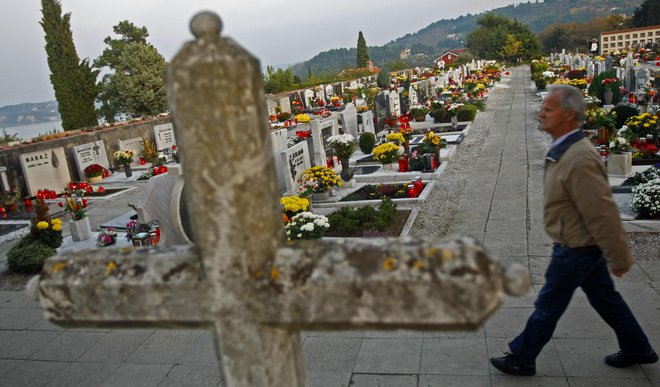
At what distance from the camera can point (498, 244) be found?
721 centimetres

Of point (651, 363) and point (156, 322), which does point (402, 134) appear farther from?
point (156, 322)

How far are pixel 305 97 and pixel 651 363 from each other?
29.8 metres

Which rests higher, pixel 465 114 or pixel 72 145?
pixel 72 145

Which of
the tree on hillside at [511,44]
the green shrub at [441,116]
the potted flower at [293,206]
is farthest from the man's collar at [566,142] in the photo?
the tree on hillside at [511,44]

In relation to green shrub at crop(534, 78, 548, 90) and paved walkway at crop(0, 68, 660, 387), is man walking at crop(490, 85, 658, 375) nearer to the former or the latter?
paved walkway at crop(0, 68, 660, 387)

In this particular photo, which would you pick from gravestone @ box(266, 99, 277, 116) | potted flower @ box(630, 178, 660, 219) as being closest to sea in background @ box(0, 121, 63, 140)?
gravestone @ box(266, 99, 277, 116)

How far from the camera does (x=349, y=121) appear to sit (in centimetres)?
1753

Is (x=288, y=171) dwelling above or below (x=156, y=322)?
below

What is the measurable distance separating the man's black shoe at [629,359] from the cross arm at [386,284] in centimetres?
310

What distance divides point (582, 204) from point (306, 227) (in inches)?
199

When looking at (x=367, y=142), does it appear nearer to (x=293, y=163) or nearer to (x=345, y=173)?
(x=345, y=173)

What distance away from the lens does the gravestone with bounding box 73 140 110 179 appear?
1674 cm

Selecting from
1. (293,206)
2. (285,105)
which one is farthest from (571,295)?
(285,105)

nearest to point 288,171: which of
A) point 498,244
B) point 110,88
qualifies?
point 498,244
